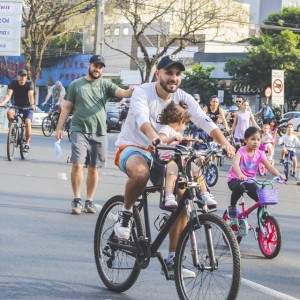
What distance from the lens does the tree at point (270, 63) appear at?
66.0 m

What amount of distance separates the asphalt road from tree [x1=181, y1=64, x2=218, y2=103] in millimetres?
54267

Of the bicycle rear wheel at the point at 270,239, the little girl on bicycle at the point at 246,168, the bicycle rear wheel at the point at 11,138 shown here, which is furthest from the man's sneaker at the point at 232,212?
the bicycle rear wheel at the point at 11,138

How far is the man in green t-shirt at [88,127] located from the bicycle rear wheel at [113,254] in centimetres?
425

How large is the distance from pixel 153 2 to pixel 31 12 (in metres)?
8.04

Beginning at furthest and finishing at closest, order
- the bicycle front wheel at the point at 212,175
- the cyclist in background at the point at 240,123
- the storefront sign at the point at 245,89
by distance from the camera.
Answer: the storefront sign at the point at 245,89 < the cyclist in background at the point at 240,123 < the bicycle front wheel at the point at 212,175

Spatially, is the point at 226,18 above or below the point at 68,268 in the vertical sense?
above

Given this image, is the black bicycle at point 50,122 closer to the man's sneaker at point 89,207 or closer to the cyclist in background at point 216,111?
the cyclist in background at point 216,111

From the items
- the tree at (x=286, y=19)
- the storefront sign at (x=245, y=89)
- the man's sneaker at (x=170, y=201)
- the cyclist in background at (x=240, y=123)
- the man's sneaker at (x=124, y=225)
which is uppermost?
the tree at (x=286, y=19)

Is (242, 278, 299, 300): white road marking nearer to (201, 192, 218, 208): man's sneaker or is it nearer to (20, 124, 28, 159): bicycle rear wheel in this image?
(201, 192, 218, 208): man's sneaker

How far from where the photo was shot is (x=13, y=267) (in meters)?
8.32

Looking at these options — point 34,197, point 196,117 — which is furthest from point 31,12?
point 196,117

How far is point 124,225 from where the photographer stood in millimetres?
7289

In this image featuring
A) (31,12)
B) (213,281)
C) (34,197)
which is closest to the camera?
(213,281)

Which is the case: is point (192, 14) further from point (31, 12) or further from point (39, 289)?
point (39, 289)
